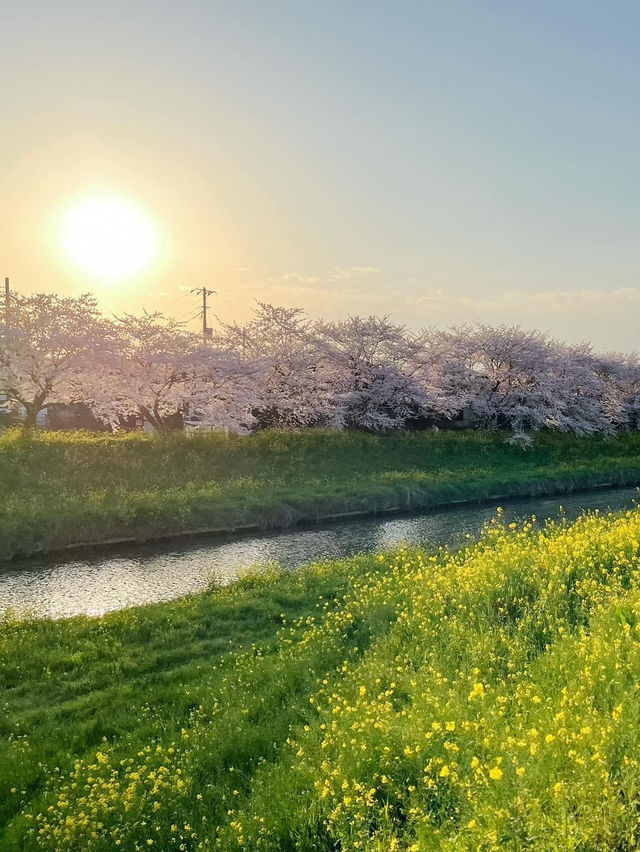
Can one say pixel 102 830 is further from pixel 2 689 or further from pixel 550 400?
pixel 550 400

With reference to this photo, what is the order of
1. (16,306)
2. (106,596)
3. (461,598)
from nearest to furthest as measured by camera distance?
(461,598) < (106,596) < (16,306)

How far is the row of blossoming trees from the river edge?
10437 mm

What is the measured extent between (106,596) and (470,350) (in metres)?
40.9

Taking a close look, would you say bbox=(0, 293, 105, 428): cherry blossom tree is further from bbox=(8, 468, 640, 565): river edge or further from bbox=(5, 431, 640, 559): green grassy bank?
bbox=(8, 468, 640, 565): river edge

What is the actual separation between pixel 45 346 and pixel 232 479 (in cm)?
1197

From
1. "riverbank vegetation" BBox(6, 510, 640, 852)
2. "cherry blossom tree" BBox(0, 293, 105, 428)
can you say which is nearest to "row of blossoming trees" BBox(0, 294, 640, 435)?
"cherry blossom tree" BBox(0, 293, 105, 428)

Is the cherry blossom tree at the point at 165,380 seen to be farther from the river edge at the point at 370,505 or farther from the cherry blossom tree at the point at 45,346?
the river edge at the point at 370,505

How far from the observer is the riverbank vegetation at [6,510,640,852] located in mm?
4727

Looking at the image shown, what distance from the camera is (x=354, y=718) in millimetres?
6828

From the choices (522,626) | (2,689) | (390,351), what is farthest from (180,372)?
(522,626)

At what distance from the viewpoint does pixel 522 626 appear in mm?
8562

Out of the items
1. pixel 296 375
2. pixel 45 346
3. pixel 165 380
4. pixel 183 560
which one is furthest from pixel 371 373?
pixel 183 560

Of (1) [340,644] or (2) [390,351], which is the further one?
(2) [390,351]

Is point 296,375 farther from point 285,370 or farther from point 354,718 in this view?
point 354,718
